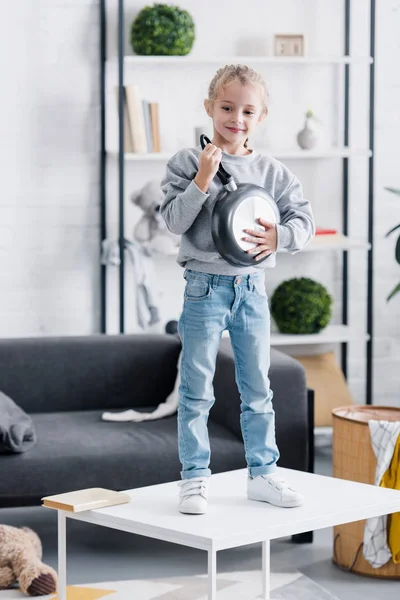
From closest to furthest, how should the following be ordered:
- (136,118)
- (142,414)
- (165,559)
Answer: (165,559), (142,414), (136,118)

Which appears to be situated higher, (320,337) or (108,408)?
(320,337)

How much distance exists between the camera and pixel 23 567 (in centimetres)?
294

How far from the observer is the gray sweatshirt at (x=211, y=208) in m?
2.28

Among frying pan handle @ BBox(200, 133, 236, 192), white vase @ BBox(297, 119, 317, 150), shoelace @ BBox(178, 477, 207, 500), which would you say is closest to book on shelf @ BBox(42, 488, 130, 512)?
shoelace @ BBox(178, 477, 207, 500)

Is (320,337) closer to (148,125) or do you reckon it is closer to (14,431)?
(148,125)

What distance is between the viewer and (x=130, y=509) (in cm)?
240

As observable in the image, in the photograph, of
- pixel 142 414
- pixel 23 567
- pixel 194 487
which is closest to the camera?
pixel 194 487

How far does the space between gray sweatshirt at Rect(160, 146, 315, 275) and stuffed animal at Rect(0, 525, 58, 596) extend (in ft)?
3.48

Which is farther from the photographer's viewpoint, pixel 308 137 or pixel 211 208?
pixel 308 137

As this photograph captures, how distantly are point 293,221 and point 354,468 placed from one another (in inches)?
42.8

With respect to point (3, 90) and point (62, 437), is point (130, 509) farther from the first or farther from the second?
point (3, 90)

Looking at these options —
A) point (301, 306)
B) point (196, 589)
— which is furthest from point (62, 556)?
point (301, 306)

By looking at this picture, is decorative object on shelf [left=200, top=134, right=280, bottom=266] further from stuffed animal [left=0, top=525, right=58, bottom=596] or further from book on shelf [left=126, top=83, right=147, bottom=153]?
book on shelf [left=126, top=83, right=147, bottom=153]

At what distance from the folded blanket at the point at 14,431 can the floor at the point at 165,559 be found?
0.37 metres
